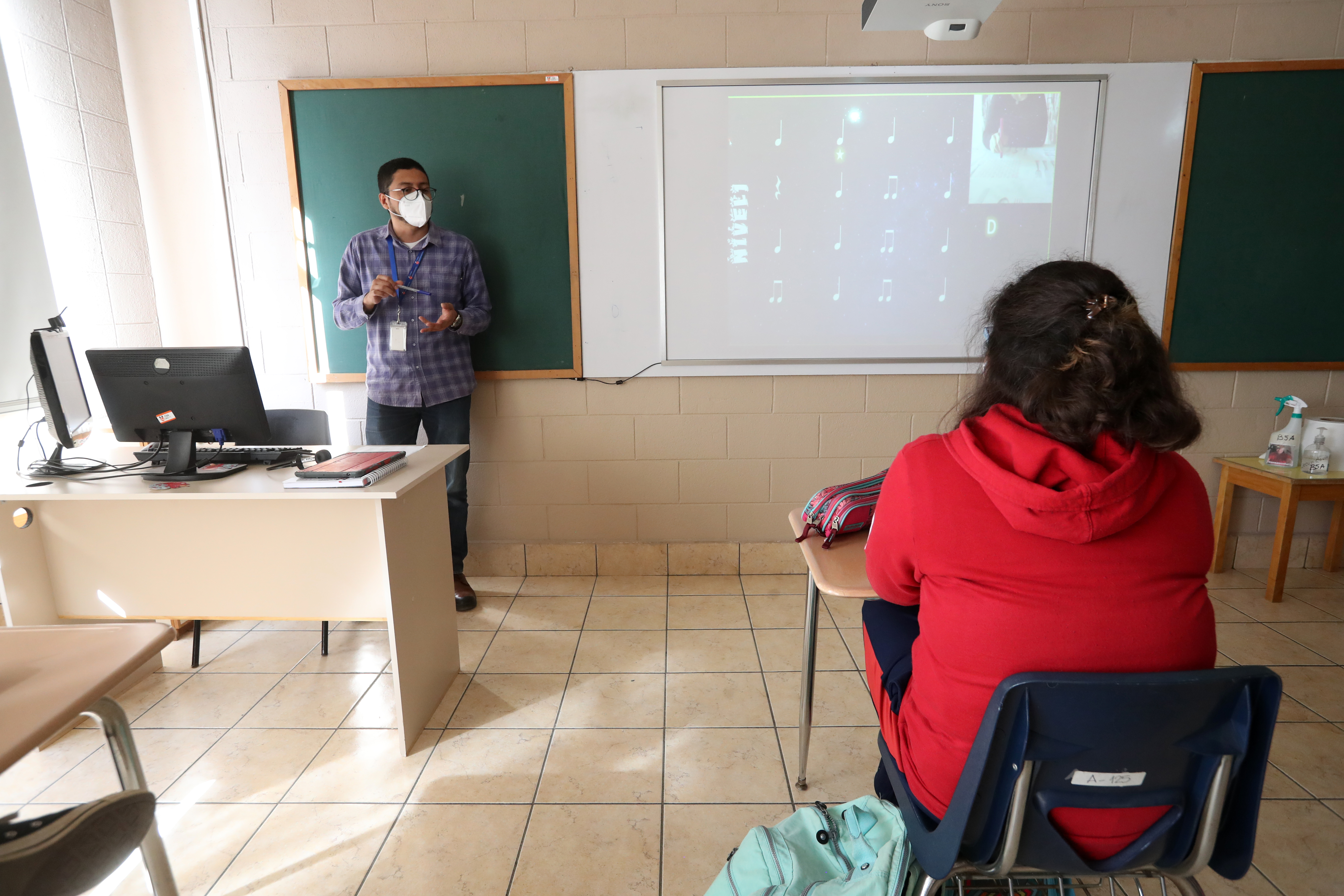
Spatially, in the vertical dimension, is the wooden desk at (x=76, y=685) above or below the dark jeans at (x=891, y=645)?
above

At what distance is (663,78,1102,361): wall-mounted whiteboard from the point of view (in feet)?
9.64

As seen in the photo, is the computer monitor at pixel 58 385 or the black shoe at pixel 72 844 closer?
the black shoe at pixel 72 844

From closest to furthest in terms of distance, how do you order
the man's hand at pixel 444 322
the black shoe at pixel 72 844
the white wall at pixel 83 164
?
the black shoe at pixel 72 844 → the white wall at pixel 83 164 → the man's hand at pixel 444 322

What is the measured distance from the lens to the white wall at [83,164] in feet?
8.73

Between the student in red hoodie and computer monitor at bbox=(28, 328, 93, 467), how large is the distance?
90.4 inches

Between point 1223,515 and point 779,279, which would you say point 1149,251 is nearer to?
point 1223,515

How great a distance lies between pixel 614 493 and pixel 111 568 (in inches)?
73.6

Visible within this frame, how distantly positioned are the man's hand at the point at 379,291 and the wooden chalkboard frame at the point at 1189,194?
3.21 metres

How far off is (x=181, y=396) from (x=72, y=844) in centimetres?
146

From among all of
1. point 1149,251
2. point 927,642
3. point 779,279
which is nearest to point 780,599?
point 779,279

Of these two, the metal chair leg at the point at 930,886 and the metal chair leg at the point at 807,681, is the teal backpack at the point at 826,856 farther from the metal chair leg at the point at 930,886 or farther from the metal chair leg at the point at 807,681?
the metal chair leg at the point at 807,681

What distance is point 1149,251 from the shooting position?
3047 mm

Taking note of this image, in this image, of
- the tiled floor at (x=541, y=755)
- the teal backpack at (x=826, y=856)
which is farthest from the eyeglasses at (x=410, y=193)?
the teal backpack at (x=826, y=856)

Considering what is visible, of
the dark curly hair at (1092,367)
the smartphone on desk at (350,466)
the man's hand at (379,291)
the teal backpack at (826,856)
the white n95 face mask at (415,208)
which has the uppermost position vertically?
the white n95 face mask at (415,208)
